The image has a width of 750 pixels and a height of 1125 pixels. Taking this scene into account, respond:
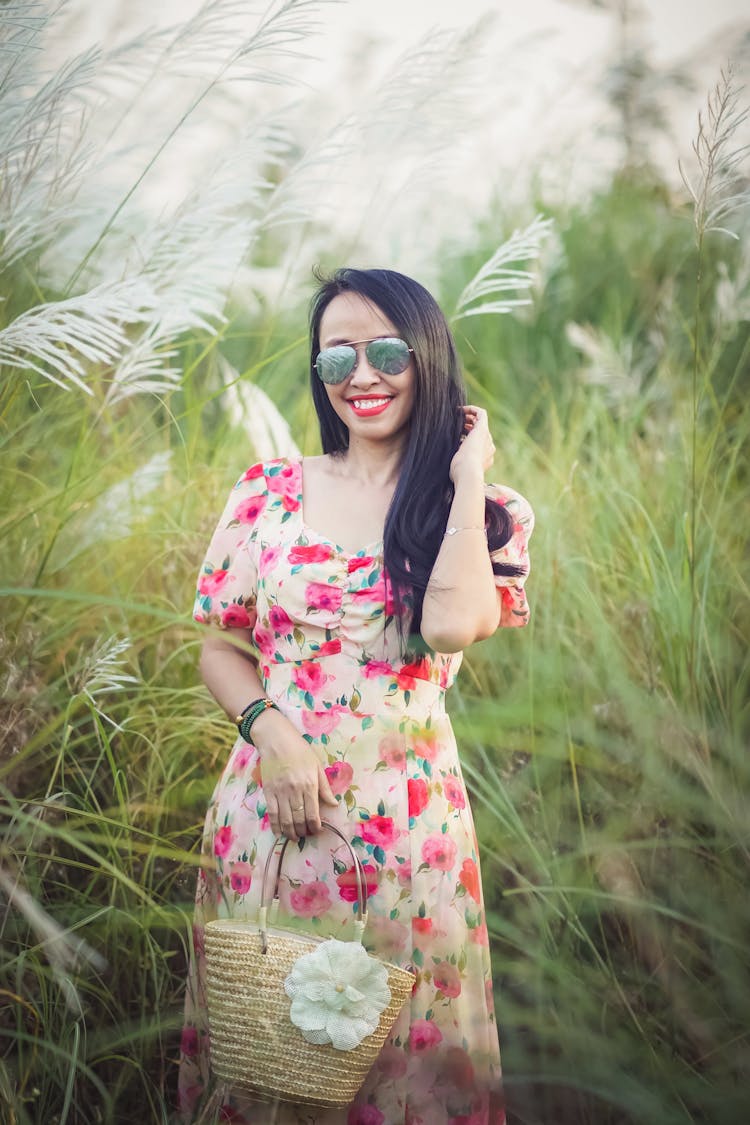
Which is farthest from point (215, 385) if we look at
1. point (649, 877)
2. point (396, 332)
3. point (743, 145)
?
point (649, 877)

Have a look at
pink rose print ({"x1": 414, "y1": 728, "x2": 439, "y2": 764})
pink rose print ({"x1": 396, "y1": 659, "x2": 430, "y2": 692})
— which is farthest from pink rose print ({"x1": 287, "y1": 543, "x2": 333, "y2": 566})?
pink rose print ({"x1": 414, "y1": 728, "x2": 439, "y2": 764})

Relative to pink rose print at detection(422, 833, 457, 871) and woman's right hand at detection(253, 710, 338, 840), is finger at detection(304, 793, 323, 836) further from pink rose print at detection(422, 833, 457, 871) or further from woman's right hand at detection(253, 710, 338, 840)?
pink rose print at detection(422, 833, 457, 871)

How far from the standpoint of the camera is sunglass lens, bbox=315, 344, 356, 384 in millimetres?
1737

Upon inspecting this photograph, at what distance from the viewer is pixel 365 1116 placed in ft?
5.17

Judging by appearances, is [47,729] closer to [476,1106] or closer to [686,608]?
[476,1106]

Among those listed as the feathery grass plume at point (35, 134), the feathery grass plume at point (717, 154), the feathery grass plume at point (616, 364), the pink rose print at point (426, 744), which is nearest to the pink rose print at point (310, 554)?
the pink rose print at point (426, 744)

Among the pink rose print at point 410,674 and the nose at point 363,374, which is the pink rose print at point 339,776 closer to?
the pink rose print at point 410,674

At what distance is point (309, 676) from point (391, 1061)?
583mm

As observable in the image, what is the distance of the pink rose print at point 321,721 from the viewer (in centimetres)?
166

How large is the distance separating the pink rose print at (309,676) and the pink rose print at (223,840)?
10.1 inches

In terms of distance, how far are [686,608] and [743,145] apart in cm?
91

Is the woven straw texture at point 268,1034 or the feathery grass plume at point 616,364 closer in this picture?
the woven straw texture at point 268,1034

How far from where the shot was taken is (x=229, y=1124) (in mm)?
1584

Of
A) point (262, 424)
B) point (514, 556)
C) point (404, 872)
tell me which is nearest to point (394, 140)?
point (262, 424)
